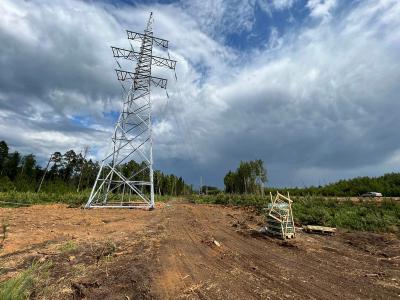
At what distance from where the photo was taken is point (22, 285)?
5293 millimetres

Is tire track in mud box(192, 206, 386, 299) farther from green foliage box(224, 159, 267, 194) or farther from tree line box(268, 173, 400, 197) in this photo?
green foliage box(224, 159, 267, 194)

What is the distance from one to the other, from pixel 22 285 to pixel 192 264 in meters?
4.60

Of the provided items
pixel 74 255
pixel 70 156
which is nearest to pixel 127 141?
pixel 74 255

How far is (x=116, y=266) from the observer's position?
8.21 metres

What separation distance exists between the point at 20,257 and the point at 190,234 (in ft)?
23.6

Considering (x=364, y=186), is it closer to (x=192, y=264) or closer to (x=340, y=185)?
(x=340, y=185)

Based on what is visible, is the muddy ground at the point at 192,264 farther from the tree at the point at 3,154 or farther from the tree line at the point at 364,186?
the tree at the point at 3,154

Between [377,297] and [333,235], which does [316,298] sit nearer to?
[377,297]

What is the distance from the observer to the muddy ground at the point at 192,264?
22.2 ft

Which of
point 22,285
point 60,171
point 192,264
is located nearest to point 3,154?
point 60,171

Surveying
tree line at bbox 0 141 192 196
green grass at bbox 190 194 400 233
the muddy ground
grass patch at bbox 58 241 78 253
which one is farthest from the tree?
grass patch at bbox 58 241 78 253

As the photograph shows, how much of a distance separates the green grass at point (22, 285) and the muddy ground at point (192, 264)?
0.38ft

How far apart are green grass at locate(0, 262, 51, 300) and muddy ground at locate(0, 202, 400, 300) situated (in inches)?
4.6

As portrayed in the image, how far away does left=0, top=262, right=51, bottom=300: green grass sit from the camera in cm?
504
